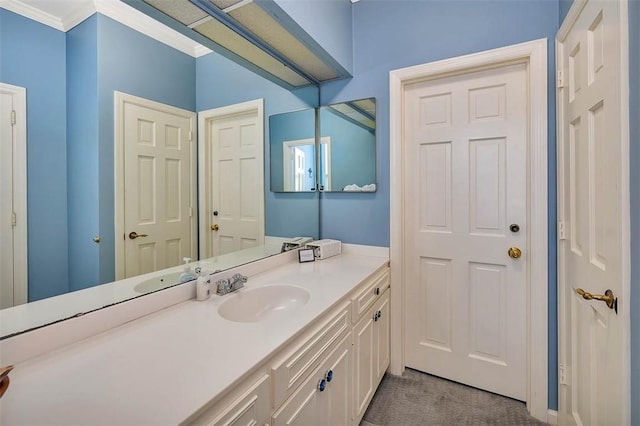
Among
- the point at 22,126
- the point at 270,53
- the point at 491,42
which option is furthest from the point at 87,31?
the point at 491,42

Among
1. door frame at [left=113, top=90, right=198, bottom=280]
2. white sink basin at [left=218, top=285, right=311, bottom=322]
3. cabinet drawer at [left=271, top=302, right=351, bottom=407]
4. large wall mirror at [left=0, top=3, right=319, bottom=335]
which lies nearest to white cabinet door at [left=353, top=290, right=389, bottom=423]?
cabinet drawer at [left=271, top=302, right=351, bottom=407]

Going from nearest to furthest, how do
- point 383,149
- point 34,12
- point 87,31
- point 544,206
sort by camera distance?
point 34,12 < point 87,31 < point 544,206 < point 383,149

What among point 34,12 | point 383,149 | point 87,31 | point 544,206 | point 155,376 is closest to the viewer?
point 155,376

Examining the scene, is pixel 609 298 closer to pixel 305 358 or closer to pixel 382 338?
pixel 305 358

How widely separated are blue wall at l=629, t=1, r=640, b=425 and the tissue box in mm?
1496

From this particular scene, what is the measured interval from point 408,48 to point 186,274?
197cm

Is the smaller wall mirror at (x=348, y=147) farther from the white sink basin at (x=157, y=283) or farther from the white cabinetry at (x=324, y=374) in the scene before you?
the white sink basin at (x=157, y=283)

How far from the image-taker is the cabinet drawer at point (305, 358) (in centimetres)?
91

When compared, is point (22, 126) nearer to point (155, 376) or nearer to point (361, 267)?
point (155, 376)

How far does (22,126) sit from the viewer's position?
2.73 feet

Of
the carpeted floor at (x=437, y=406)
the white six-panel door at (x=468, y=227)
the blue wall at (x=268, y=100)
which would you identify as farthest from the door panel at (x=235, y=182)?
the carpeted floor at (x=437, y=406)

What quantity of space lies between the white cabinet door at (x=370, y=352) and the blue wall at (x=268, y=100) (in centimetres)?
76

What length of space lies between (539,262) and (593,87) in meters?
0.95

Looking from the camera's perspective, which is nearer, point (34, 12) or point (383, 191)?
point (34, 12)
